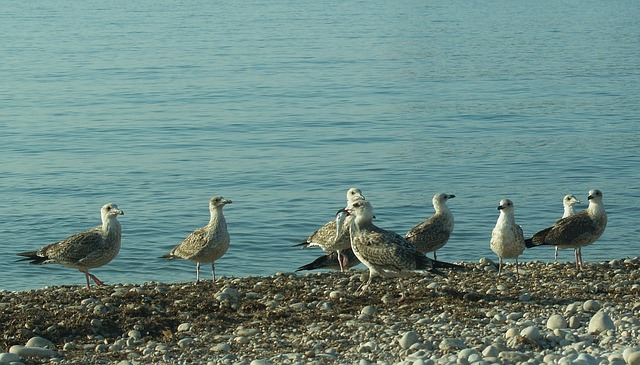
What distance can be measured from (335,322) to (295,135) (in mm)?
21437

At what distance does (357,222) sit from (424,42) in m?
48.7

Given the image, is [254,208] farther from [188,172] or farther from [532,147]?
[532,147]

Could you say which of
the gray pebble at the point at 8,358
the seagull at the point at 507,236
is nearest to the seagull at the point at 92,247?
the gray pebble at the point at 8,358

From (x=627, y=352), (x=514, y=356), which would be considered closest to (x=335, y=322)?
(x=514, y=356)

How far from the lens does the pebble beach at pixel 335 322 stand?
1010 cm

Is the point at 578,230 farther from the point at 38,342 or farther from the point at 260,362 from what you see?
the point at 38,342

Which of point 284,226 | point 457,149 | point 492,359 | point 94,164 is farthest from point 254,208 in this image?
point 492,359

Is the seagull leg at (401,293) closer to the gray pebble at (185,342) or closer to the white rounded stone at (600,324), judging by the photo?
the white rounded stone at (600,324)

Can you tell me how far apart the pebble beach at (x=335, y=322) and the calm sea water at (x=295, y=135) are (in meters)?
5.70

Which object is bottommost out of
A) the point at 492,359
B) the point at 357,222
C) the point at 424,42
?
the point at 492,359

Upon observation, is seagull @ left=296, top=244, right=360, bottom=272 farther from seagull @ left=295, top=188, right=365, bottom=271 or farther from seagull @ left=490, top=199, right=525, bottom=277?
seagull @ left=490, top=199, right=525, bottom=277

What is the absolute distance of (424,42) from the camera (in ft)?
201

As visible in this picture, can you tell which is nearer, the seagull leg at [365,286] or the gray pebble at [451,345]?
the gray pebble at [451,345]

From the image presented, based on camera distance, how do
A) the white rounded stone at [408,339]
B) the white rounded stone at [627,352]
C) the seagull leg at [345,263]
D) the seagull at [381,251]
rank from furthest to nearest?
the seagull leg at [345,263], the seagull at [381,251], the white rounded stone at [408,339], the white rounded stone at [627,352]
